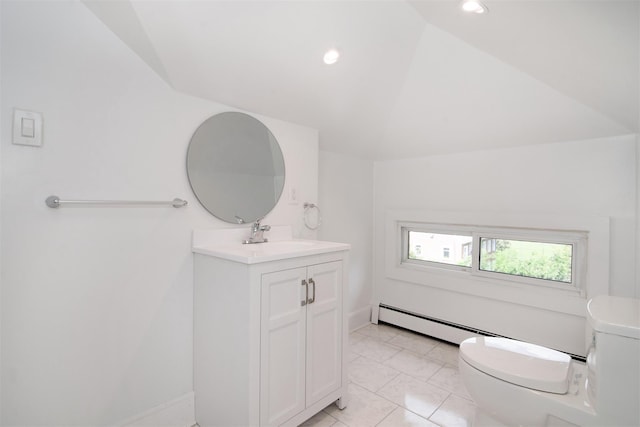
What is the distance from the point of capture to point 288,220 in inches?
84.9

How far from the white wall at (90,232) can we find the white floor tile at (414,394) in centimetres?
121

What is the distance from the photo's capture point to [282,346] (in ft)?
4.78

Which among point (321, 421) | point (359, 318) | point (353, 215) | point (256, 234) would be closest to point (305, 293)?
point (256, 234)

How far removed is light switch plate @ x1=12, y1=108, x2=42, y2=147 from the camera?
45.9 inches

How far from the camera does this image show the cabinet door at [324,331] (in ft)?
5.24

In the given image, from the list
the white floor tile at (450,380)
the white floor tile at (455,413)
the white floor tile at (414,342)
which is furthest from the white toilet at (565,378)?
the white floor tile at (414,342)

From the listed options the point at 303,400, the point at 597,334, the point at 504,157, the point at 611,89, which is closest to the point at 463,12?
the point at 611,89

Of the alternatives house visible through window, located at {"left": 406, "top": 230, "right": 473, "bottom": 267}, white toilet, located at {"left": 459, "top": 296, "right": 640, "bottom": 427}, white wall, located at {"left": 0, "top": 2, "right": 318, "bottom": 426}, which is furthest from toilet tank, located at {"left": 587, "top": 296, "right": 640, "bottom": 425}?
white wall, located at {"left": 0, "top": 2, "right": 318, "bottom": 426}

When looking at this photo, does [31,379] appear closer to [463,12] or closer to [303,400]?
[303,400]

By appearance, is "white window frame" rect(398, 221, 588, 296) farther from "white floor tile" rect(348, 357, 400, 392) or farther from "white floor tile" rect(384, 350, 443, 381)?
"white floor tile" rect(348, 357, 400, 392)

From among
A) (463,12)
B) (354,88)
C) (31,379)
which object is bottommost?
(31,379)

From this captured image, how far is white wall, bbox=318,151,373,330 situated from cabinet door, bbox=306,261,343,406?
3.01ft

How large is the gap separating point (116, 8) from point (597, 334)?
228 cm

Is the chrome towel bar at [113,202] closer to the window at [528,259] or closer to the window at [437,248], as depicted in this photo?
the window at [437,248]
